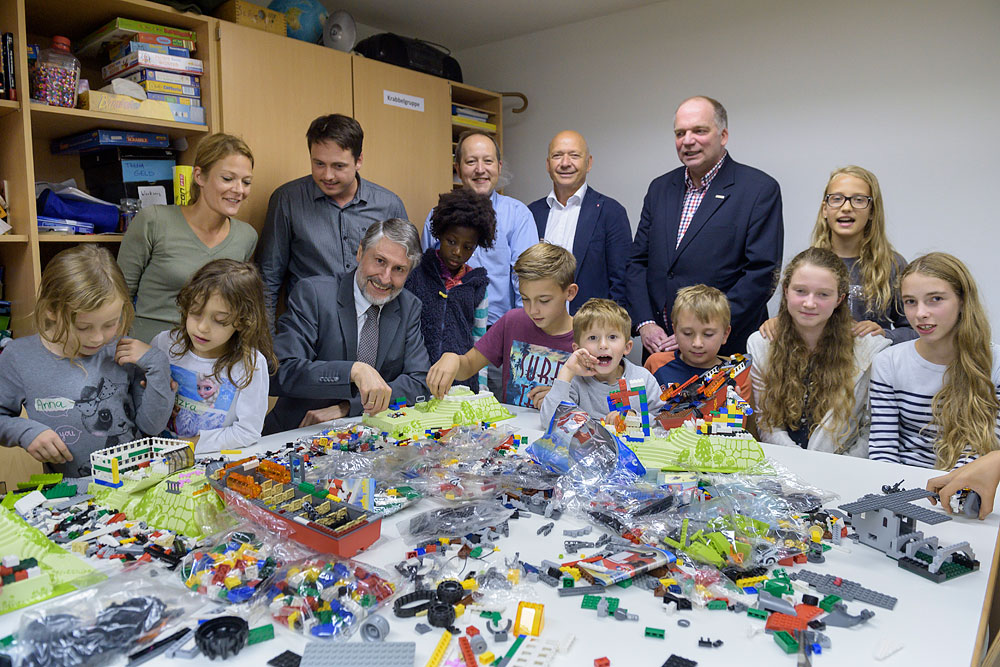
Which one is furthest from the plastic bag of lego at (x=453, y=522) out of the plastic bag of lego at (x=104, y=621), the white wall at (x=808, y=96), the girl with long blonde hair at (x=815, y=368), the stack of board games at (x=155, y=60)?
the white wall at (x=808, y=96)

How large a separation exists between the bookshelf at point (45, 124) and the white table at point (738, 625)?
2287 mm

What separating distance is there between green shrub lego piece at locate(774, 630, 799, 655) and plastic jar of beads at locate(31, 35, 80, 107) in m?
3.24

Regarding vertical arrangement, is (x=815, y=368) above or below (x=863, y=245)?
below

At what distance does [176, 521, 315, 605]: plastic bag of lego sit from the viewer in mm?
1108

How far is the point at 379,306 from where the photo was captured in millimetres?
2463

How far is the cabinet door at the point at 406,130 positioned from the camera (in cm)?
402

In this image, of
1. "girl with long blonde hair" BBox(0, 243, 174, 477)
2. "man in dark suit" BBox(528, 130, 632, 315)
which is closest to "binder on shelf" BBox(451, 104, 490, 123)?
"man in dark suit" BBox(528, 130, 632, 315)

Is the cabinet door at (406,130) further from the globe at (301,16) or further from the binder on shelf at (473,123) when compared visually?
the globe at (301,16)

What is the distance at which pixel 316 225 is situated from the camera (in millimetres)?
3109

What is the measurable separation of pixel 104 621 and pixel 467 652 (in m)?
0.53

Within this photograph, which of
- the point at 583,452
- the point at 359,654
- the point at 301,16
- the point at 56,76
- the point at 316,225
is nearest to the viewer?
the point at 359,654

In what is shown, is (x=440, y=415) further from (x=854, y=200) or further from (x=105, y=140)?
(x=105, y=140)

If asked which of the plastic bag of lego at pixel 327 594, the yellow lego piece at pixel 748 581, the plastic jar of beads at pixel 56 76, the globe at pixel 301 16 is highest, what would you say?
the globe at pixel 301 16

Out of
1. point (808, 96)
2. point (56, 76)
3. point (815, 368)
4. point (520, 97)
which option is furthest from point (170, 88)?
point (808, 96)
